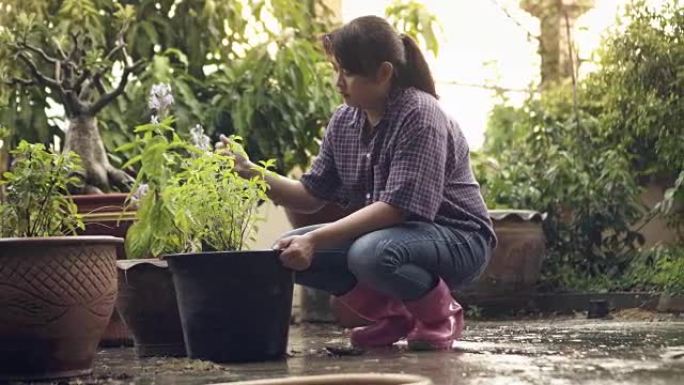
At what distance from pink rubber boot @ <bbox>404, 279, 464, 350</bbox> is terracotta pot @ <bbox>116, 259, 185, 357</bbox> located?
0.71 m

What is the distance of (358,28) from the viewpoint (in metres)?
3.55

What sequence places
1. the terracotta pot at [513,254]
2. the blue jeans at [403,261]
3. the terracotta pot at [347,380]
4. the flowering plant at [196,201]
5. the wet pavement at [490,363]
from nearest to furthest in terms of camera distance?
1. the terracotta pot at [347,380]
2. the wet pavement at [490,363]
3. the flowering plant at [196,201]
4. the blue jeans at [403,261]
5. the terracotta pot at [513,254]

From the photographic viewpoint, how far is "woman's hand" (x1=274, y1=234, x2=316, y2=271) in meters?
3.31

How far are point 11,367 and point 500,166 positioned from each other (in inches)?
165

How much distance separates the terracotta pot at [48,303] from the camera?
9.91ft

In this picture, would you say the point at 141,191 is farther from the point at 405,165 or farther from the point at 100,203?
the point at 405,165

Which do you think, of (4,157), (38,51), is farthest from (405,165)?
(4,157)

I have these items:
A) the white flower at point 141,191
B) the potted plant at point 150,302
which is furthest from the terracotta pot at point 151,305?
the white flower at point 141,191

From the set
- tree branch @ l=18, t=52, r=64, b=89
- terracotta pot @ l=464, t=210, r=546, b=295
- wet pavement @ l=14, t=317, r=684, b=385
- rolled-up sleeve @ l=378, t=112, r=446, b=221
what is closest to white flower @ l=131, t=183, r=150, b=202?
wet pavement @ l=14, t=317, r=684, b=385

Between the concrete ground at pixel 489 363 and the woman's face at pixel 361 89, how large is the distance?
2.32ft

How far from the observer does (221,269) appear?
10.8 ft

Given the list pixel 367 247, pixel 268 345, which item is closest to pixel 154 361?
pixel 268 345

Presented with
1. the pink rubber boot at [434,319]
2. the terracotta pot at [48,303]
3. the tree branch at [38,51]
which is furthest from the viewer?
the tree branch at [38,51]

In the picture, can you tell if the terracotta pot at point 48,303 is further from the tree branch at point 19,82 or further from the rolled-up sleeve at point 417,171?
the tree branch at point 19,82
